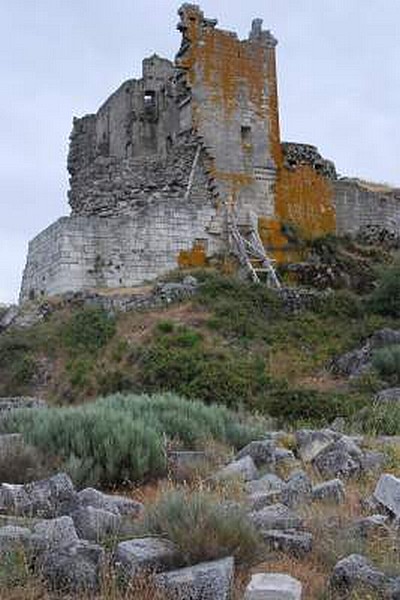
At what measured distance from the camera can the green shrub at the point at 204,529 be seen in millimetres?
5434

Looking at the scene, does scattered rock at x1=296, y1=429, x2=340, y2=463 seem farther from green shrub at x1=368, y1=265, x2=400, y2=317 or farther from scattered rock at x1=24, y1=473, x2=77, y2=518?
green shrub at x1=368, y1=265, x2=400, y2=317

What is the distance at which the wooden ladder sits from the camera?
24.9 meters

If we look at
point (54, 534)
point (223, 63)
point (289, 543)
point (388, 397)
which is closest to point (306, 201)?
point (223, 63)

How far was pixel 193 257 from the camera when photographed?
25.6 m

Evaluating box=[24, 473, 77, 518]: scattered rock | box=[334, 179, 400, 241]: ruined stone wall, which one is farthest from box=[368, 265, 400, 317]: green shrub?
box=[24, 473, 77, 518]: scattered rock

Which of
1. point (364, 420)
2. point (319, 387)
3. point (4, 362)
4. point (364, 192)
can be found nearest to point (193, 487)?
point (364, 420)

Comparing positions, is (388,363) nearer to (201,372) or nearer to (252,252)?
(201,372)

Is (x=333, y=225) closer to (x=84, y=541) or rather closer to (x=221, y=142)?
(x=221, y=142)

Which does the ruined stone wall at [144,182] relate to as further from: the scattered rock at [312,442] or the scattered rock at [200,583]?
the scattered rock at [200,583]

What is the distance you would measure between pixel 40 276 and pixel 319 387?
10.1 metres

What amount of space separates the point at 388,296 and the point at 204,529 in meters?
18.3

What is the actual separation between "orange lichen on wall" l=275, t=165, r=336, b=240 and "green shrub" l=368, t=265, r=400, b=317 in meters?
4.71

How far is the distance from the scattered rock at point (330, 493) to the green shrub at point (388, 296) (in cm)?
1594

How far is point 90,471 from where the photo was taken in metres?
8.05
